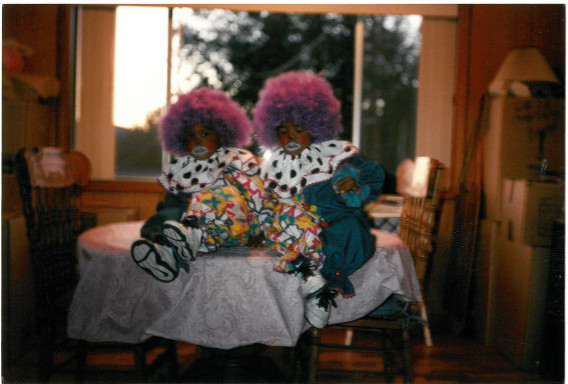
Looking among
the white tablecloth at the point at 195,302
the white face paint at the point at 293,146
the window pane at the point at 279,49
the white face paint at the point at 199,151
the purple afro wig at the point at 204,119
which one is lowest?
the white tablecloth at the point at 195,302

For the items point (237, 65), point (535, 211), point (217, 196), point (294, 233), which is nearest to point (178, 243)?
point (217, 196)

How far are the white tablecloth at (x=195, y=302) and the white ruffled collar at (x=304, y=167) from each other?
0.29 meters

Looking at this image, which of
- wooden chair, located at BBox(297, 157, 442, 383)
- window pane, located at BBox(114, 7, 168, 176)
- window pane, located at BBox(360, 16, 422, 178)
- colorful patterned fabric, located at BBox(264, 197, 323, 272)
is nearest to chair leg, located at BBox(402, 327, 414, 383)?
wooden chair, located at BBox(297, 157, 442, 383)

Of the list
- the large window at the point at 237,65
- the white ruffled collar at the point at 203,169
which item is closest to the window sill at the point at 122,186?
the large window at the point at 237,65

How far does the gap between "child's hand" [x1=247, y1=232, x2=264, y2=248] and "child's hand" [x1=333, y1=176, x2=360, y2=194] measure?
0.29m

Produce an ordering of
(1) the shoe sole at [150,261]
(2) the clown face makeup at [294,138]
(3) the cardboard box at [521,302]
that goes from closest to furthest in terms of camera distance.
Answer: (1) the shoe sole at [150,261] < (2) the clown face makeup at [294,138] < (3) the cardboard box at [521,302]

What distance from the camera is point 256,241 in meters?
1.55

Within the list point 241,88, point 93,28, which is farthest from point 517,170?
point 241,88

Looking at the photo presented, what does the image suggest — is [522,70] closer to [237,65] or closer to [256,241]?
[256,241]

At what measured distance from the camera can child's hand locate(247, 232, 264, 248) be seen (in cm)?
154

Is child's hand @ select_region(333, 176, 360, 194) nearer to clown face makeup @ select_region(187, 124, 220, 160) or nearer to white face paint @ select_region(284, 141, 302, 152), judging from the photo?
white face paint @ select_region(284, 141, 302, 152)

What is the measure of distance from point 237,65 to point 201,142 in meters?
3.09

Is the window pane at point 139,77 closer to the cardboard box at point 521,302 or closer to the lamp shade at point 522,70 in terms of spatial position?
the lamp shade at point 522,70

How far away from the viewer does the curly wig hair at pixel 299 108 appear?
1635 millimetres
